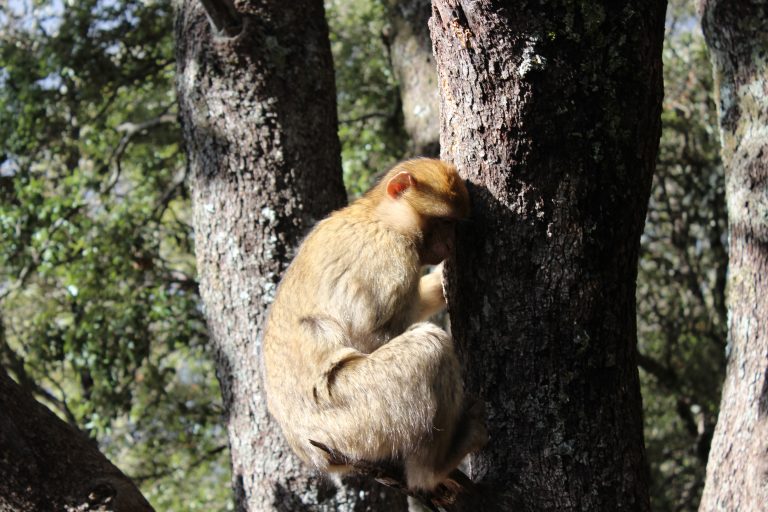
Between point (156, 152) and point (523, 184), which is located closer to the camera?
point (523, 184)

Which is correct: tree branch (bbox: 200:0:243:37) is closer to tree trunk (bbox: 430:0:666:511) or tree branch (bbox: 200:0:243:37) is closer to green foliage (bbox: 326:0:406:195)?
tree trunk (bbox: 430:0:666:511)

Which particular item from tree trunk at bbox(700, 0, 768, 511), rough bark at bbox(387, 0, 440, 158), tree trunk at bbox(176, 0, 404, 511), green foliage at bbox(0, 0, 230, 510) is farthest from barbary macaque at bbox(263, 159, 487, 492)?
green foliage at bbox(0, 0, 230, 510)

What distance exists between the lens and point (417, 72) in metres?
6.30

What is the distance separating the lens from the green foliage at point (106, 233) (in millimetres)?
6277

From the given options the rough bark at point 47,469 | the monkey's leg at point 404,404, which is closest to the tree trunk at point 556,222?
the monkey's leg at point 404,404

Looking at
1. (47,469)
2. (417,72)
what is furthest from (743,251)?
(47,469)

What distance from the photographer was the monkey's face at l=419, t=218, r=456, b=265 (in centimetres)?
311

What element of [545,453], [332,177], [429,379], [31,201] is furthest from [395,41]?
[545,453]

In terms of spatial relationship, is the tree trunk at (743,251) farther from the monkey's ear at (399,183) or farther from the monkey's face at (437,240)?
the monkey's ear at (399,183)

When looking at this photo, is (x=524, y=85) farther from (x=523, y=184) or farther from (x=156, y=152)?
(x=156, y=152)

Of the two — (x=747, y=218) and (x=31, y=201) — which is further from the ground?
(x=31, y=201)

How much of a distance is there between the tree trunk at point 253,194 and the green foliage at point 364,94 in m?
3.51

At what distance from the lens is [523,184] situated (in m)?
2.59

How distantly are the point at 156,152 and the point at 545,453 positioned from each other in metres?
6.53
